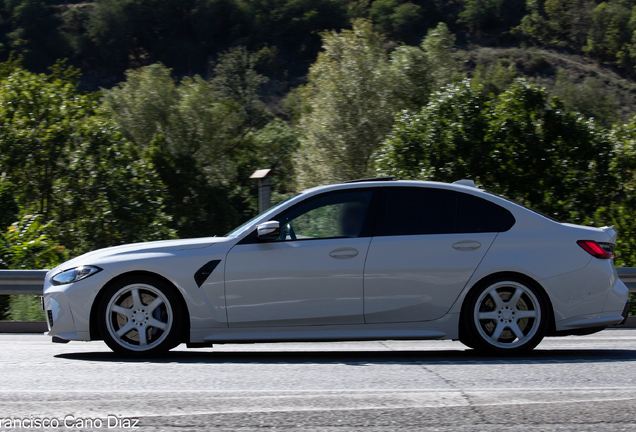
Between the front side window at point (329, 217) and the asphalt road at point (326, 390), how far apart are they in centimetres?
105

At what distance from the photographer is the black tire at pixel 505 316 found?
19.5 ft

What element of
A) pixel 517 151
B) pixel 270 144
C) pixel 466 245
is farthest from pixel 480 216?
pixel 270 144

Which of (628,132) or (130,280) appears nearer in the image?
(130,280)

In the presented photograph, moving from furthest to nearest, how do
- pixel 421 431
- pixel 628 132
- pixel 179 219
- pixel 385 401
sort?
1. pixel 179 219
2. pixel 628 132
3. pixel 385 401
4. pixel 421 431

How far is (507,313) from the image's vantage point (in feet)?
19.6

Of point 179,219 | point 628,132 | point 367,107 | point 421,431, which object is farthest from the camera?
point 179,219

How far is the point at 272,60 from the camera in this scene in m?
105

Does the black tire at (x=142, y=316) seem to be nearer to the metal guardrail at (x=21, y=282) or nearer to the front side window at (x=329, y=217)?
the front side window at (x=329, y=217)

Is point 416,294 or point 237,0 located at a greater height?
point 237,0

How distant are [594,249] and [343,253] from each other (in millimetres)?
2087

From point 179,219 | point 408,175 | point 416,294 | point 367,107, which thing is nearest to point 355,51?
point 367,107

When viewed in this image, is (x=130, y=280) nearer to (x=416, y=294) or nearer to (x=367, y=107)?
(x=416, y=294)

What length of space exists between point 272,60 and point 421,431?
104436 millimetres

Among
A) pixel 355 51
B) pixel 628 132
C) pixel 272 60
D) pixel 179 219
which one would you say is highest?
pixel 272 60
